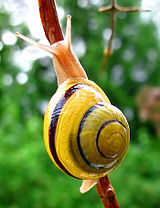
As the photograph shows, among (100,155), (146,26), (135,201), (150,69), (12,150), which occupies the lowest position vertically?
(150,69)

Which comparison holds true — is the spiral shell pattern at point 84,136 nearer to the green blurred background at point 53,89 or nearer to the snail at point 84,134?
the snail at point 84,134

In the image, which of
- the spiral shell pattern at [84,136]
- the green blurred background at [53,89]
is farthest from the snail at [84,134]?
the green blurred background at [53,89]

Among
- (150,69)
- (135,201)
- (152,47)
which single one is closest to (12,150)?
(135,201)

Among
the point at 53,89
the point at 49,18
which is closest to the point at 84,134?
the point at 49,18

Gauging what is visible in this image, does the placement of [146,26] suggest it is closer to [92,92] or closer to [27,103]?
[27,103]

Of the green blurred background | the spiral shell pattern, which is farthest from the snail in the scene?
the green blurred background

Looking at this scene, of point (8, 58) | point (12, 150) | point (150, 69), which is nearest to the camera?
point (12, 150)
